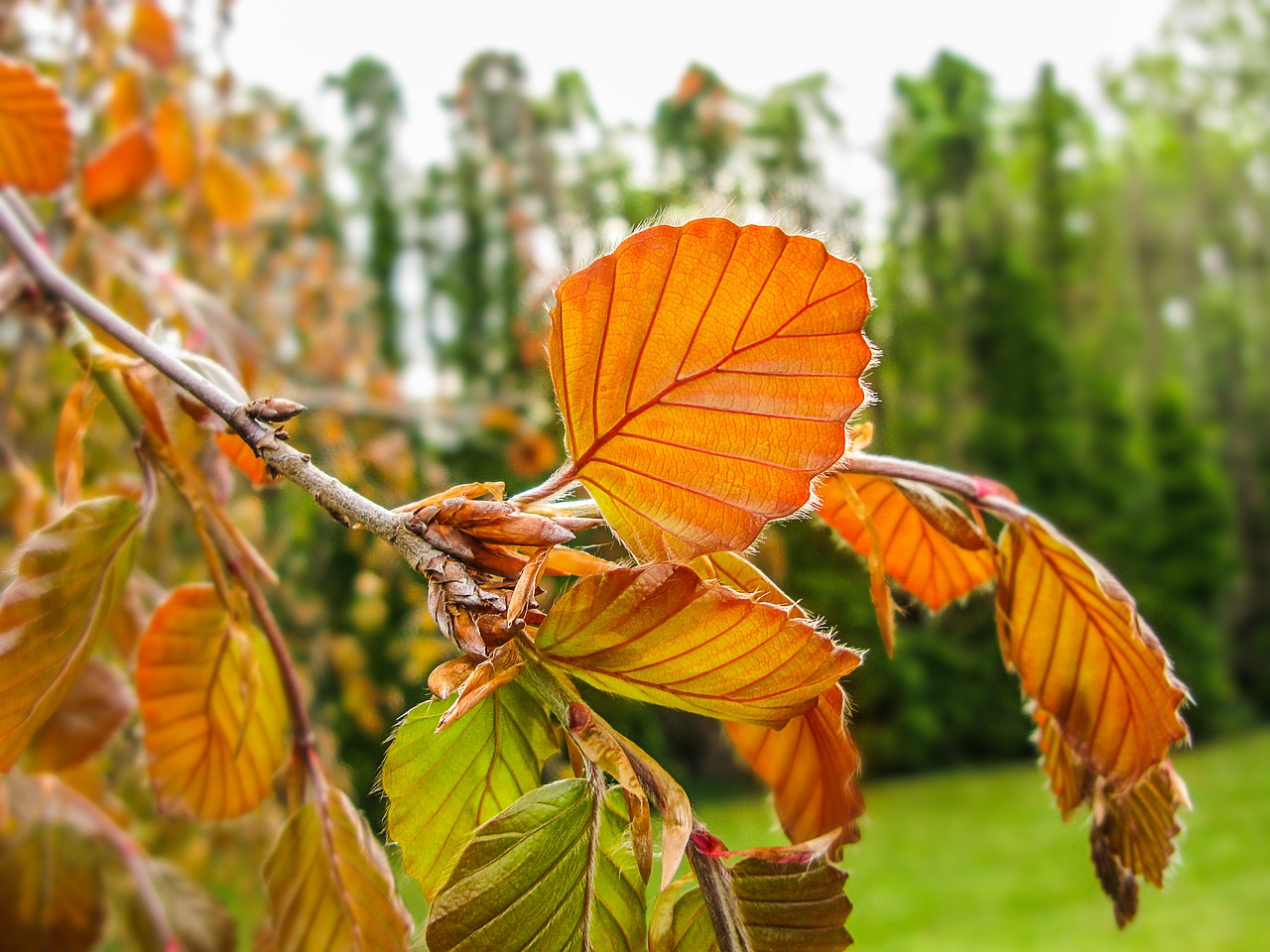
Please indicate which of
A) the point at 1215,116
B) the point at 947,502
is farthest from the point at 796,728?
the point at 1215,116

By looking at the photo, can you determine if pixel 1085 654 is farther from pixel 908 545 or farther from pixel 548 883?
pixel 548 883

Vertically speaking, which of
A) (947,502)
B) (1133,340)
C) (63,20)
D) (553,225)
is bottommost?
(1133,340)

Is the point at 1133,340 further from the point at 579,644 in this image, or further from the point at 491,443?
the point at 579,644

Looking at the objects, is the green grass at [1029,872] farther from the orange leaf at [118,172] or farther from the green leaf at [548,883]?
the green leaf at [548,883]

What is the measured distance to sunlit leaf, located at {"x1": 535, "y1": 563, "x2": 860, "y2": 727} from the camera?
0.21 metres

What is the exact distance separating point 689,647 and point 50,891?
1.90 ft

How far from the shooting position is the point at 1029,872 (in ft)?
16.4

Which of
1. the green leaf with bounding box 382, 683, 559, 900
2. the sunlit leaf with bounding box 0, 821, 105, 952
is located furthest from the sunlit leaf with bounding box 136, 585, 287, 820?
the sunlit leaf with bounding box 0, 821, 105, 952

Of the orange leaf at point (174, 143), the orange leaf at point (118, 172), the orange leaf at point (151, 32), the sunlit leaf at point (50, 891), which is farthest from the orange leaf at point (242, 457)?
the orange leaf at point (151, 32)

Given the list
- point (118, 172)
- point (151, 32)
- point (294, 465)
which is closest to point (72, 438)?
point (294, 465)

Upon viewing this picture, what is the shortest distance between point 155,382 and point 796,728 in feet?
0.81

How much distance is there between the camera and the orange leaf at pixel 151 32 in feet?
4.06

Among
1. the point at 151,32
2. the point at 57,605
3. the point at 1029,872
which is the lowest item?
the point at 1029,872

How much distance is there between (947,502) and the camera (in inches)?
12.9
